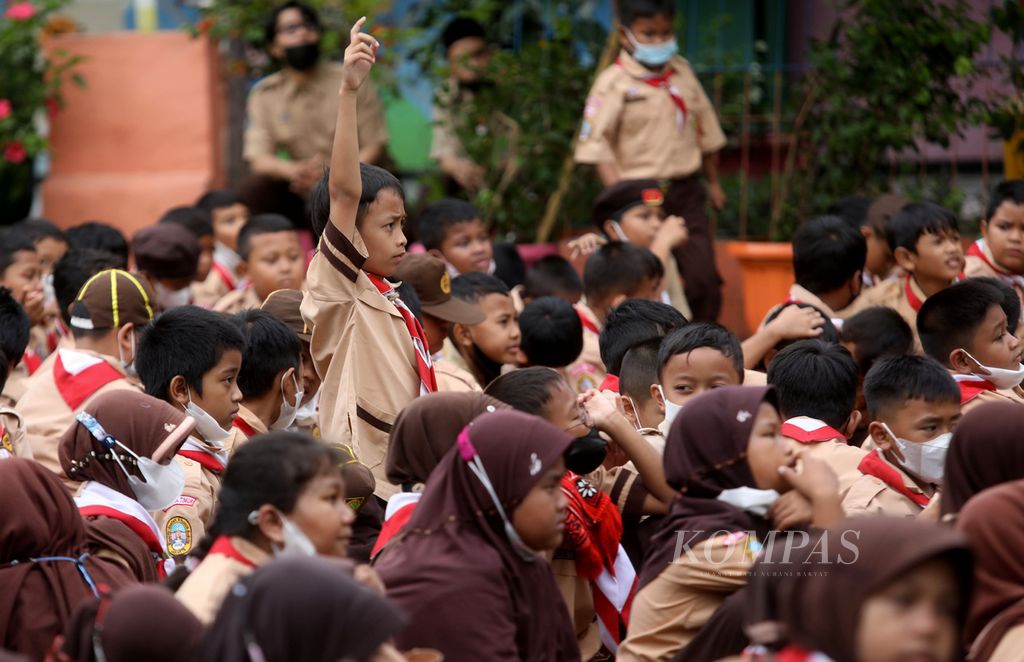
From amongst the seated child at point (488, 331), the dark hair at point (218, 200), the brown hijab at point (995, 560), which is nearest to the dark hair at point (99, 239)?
the dark hair at point (218, 200)

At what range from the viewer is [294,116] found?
29.4 ft

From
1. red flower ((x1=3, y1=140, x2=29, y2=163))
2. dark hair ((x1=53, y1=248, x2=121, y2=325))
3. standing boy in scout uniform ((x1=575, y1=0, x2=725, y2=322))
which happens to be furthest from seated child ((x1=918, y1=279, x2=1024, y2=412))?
red flower ((x1=3, y1=140, x2=29, y2=163))

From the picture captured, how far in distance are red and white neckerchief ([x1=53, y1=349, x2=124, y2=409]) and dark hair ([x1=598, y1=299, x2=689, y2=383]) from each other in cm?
178

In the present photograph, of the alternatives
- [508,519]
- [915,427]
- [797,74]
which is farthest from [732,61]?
[508,519]

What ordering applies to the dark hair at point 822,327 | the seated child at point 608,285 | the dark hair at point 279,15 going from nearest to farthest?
the dark hair at point 822,327 → the seated child at point 608,285 → the dark hair at point 279,15

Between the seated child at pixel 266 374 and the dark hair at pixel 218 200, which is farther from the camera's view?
the dark hair at pixel 218 200

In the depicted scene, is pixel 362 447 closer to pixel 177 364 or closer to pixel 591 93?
pixel 177 364

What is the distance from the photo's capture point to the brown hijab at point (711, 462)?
11.9 ft

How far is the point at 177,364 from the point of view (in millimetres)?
4543

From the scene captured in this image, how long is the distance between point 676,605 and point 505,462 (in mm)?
652

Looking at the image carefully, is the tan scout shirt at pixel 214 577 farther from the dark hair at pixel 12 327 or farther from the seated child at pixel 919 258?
the seated child at pixel 919 258

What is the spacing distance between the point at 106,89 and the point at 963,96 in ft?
18.0

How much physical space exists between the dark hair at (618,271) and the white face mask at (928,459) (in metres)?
2.08

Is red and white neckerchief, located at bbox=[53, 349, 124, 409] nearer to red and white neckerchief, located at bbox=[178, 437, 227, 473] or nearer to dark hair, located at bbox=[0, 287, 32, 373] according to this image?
dark hair, located at bbox=[0, 287, 32, 373]
